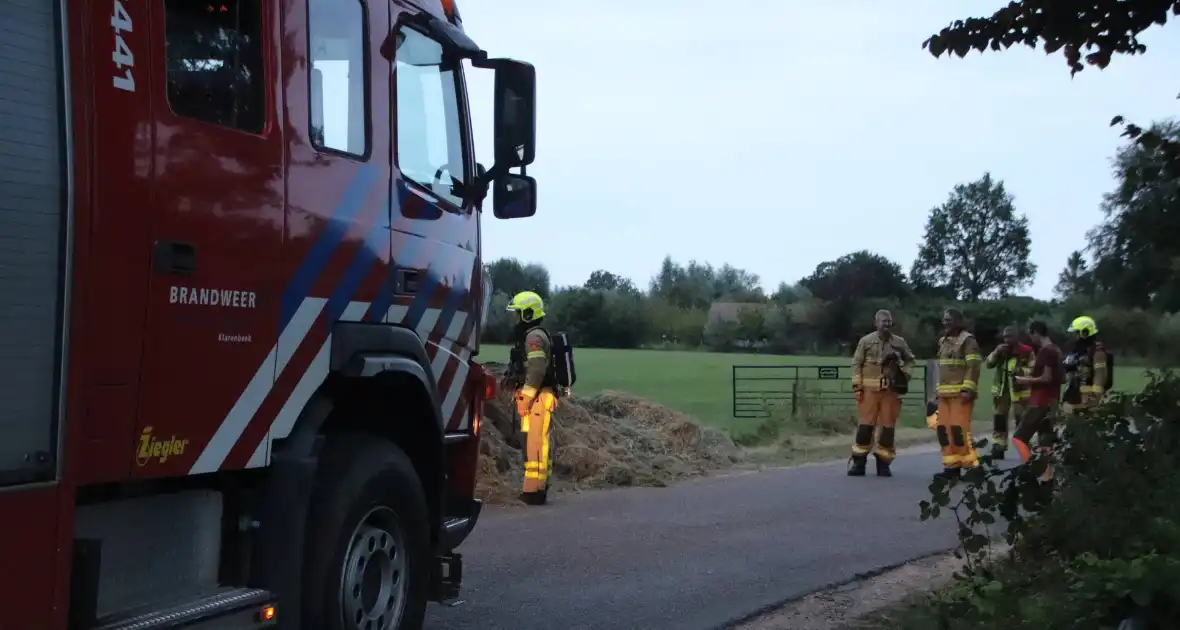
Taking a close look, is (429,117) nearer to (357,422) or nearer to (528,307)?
(357,422)

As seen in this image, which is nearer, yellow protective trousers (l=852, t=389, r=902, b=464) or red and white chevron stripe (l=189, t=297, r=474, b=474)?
red and white chevron stripe (l=189, t=297, r=474, b=474)

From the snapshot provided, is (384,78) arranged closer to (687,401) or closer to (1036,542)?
(1036,542)

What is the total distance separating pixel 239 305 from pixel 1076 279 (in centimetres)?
4721

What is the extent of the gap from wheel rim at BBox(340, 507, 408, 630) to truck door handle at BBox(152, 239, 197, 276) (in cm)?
133

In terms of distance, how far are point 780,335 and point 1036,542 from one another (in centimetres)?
4796

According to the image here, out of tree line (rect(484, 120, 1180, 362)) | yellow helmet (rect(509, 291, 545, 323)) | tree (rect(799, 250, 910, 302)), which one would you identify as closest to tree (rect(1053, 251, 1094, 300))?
tree line (rect(484, 120, 1180, 362))

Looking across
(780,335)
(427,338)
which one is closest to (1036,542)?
(427,338)

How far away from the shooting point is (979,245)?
113m

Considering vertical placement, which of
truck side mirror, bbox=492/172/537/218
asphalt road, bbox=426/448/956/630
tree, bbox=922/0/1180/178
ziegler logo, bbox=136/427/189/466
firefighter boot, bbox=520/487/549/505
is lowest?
asphalt road, bbox=426/448/956/630

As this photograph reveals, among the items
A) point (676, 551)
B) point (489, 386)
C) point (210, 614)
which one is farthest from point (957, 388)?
point (210, 614)

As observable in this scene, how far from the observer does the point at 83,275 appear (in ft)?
11.4

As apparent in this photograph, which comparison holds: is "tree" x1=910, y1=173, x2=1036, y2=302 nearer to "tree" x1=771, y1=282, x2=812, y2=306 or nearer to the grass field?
"tree" x1=771, y1=282, x2=812, y2=306

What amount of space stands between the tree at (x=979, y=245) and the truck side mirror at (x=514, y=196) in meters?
110

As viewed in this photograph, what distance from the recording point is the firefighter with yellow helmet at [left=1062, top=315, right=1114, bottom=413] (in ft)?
46.1
